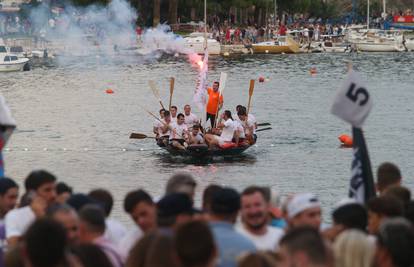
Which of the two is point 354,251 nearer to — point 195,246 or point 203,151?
point 195,246

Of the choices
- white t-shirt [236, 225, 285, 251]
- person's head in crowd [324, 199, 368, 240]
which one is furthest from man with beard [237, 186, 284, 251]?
person's head in crowd [324, 199, 368, 240]

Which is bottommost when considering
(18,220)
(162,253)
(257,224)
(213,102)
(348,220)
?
(213,102)

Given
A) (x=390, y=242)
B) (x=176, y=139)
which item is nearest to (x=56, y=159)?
(x=176, y=139)

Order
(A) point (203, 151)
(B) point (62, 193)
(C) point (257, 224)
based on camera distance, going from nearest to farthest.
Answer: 1. (C) point (257, 224)
2. (B) point (62, 193)
3. (A) point (203, 151)

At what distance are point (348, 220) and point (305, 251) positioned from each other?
8.13 ft

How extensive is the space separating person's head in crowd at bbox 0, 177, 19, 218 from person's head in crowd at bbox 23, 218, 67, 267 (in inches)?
167

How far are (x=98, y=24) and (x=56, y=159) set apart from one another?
48123mm

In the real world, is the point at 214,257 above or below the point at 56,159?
above

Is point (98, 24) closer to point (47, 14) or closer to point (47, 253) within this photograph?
point (47, 14)

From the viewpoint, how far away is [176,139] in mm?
34750

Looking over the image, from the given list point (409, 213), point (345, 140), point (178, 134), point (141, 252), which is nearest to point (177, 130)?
point (178, 134)

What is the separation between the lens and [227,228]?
34.8ft

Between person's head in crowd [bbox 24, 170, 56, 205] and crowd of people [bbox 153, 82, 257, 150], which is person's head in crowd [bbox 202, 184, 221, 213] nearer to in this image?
person's head in crowd [bbox 24, 170, 56, 205]

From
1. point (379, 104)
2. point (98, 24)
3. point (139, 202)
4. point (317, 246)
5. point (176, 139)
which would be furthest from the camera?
point (98, 24)
